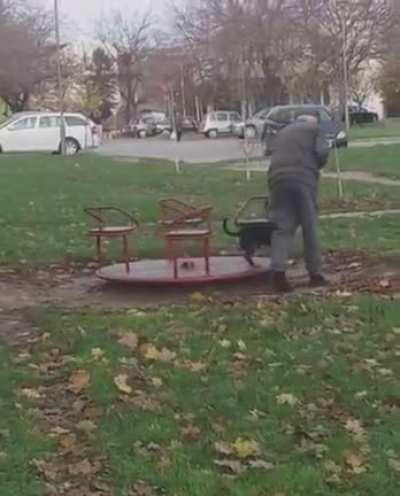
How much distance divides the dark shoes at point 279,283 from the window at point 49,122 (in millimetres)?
32401

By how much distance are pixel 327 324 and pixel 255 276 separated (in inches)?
112

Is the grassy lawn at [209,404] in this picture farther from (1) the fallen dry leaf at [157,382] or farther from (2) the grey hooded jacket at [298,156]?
(2) the grey hooded jacket at [298,156]

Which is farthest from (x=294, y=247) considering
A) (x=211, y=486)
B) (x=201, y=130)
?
(x=201, y=130)

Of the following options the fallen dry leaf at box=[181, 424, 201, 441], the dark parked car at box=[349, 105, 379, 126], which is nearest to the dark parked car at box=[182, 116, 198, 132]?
the dark parked car at box=[349, 105, 379, 126]

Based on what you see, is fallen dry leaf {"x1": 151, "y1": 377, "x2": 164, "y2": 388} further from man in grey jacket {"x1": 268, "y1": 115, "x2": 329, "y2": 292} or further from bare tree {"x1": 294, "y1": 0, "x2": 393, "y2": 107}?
bare tree {"x1": 294, "y1": 0, "x2": 393, "y2": 107}

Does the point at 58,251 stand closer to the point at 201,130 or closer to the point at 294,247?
the point at 294,247

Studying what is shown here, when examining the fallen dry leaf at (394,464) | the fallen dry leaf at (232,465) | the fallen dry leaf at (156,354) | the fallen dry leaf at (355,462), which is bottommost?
the fallen dry leaf at (394,464)

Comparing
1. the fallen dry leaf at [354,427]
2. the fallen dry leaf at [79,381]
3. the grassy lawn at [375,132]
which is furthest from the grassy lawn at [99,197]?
the grassy lawn at [375,132]

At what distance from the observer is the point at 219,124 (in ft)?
219

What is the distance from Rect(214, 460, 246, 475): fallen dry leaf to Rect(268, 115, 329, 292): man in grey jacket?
5077 mm

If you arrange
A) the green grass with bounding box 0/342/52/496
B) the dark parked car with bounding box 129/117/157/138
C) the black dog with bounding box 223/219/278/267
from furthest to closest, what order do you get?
the dark parked car with bounding box 129/117/157/138
the black dog with bounding box 223/219/278/267
the green grass with bounding box 0/342/52/496

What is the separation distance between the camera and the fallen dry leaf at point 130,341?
7.48m

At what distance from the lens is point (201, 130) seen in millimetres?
69188

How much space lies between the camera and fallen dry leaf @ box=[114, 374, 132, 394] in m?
6.36
